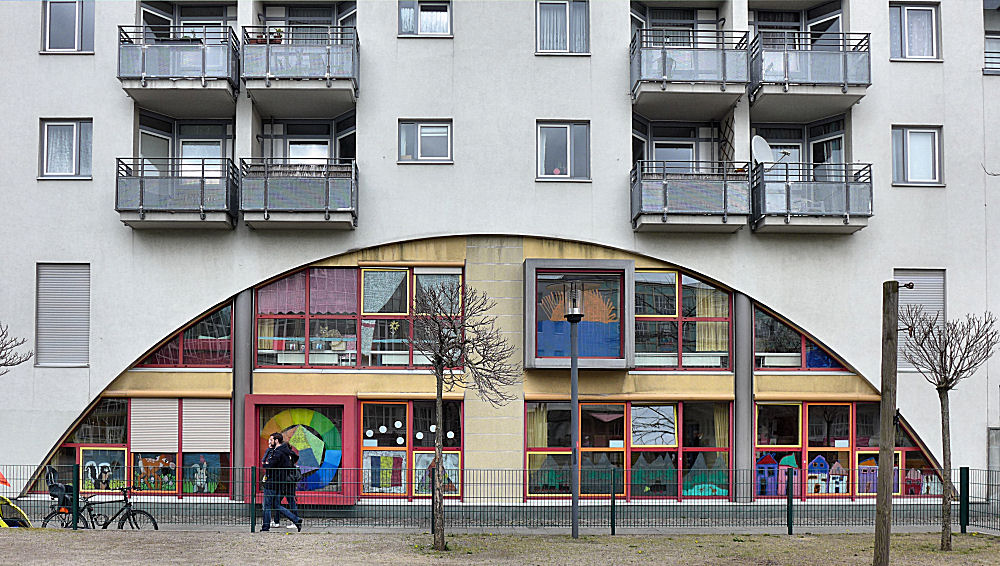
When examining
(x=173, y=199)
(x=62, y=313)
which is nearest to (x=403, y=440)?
(x=173, y=199)

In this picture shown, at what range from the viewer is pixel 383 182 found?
20.1 metres

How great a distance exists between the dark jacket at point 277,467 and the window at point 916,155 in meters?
14.3

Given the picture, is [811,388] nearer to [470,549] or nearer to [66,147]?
[470,549]

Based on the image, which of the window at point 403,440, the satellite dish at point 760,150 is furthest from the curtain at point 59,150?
the satellite dish at point 760,150

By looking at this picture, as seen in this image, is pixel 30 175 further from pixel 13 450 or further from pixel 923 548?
pixel 923 548

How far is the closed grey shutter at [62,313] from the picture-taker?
19.9 m

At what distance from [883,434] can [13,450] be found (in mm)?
16993

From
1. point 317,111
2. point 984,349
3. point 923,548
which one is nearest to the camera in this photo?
point 923,548

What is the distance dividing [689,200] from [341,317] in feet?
25.6

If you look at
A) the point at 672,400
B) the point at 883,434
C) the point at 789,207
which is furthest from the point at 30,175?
the point at 883,434

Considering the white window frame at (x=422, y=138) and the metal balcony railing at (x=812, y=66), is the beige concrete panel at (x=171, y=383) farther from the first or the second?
the metal balcony railing at (x=812, y=66)

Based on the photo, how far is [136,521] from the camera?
16.6 meters

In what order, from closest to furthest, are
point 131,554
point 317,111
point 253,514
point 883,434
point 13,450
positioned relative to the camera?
1. point 883,434
2. point 131,554
3. point 253,514
4. point 13,450
5. point 317,111

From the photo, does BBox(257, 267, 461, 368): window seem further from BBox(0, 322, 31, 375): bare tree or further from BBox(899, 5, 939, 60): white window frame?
BBox(899, 5, 939, 60): white window frame
